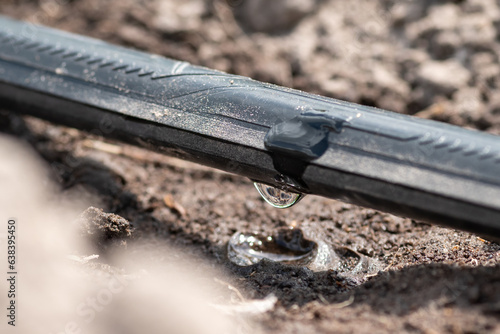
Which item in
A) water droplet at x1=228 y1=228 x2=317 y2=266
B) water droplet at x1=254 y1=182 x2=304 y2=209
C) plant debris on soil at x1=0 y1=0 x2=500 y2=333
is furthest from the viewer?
water droplet at x1=228 y1=228 x2=317 y2=266

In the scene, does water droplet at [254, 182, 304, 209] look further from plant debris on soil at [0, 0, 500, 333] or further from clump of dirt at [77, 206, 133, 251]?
clump of dirt at [77, 206, 133, 251]

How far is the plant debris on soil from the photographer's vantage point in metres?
1.45

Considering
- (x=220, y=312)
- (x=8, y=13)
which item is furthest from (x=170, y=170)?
(x=8, y=13)

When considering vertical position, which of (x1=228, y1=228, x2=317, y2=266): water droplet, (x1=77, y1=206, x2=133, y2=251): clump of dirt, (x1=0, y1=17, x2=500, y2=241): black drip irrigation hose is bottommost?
(x1=77, y1=206, x2=133, y2=251): clump of dirt

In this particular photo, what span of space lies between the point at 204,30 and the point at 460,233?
183cm

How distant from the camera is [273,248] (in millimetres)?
1961

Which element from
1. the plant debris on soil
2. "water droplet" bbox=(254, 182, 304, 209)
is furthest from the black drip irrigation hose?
the plant debris on soil

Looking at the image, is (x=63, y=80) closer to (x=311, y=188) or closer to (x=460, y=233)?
(x=311, y=188)

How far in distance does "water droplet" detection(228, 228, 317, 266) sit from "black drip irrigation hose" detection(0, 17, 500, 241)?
0.31 metres

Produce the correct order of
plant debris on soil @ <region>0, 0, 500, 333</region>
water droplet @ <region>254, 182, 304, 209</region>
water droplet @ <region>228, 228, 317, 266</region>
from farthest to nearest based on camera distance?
water droplet @ <region>228, 228, 317, 266</region>, water droplet @ <region>254, 182, 304, 209</region>, plant debris on soil @ <region>0, 0, 500, 333</region>

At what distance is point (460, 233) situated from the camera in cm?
182

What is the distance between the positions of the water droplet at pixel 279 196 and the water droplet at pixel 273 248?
22 cm

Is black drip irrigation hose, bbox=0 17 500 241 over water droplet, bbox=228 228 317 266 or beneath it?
over

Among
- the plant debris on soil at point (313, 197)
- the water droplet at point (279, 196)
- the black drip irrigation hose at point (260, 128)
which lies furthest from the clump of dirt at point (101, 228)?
the water droplet at point (279, 196)
